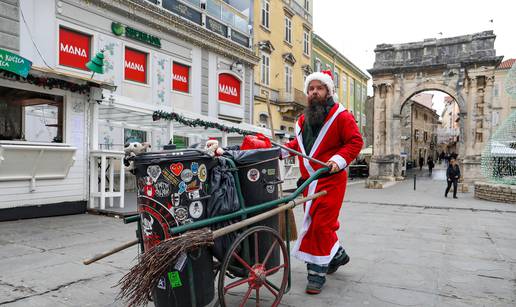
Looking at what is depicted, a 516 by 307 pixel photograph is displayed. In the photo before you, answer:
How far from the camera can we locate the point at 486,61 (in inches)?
885

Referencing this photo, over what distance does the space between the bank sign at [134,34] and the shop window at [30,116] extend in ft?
18.3

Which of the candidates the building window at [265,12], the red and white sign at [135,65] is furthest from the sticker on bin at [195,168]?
the building window at [265,12]

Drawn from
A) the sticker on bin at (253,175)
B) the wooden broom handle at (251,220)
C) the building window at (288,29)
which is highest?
the building window at (288,29)

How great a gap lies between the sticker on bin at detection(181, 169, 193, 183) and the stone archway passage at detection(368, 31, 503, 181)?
22.4 meters

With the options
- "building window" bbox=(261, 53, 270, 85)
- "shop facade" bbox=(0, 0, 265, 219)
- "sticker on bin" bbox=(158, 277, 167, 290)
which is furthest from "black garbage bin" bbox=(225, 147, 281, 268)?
"building window" bbox=(261, 53, 270, 85)

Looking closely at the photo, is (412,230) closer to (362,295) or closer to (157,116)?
(362,295)

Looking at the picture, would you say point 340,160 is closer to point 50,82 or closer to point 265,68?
point 50,82

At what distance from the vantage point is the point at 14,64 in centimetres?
608

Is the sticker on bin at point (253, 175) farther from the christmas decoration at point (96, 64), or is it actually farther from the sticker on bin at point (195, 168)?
the christmas decoration at point (96, 64)

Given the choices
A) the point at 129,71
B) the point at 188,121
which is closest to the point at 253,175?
the point at 188,121

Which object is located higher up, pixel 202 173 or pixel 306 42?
pixel 306 42

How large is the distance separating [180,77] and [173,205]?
43.3 ft

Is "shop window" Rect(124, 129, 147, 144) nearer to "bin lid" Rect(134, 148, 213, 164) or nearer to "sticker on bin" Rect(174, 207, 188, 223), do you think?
"bin lid" Rect(134, 148, 213, 164)

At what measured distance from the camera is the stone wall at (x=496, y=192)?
12.3 metres
